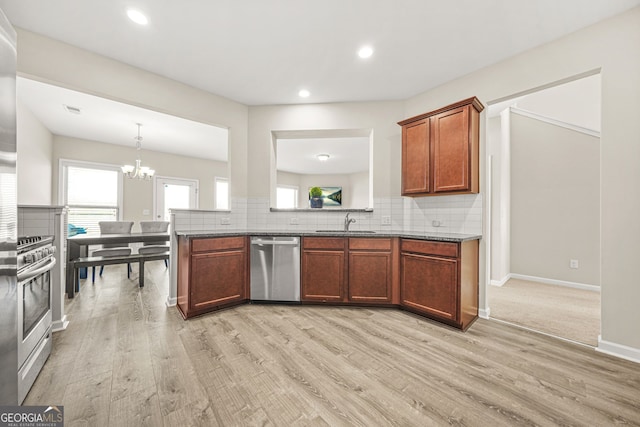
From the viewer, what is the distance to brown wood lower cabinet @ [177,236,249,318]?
266cm

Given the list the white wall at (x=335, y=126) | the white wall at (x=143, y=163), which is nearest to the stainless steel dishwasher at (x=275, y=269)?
the white wall at (x=335, y=126)

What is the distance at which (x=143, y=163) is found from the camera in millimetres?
6152

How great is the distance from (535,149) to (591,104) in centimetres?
84

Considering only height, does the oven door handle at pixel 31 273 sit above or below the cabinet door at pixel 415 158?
below

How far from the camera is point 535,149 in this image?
4309 millimetres

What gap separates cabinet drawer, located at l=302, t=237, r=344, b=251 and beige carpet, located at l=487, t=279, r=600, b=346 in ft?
6.06

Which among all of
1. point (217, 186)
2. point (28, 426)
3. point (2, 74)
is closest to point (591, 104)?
point (2, 74)

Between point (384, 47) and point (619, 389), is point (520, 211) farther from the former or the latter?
point (384, 47)

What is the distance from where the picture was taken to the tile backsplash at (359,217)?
301cm

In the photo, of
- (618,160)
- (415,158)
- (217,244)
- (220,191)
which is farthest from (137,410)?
(220,191)

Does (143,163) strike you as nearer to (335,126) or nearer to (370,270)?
(335,126)

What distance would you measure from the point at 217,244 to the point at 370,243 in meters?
1.71

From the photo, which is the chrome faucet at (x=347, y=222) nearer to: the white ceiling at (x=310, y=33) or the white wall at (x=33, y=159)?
the white ceiling at (x=310, y=33)

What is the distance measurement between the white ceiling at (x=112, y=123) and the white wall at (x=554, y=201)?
5.35 m
